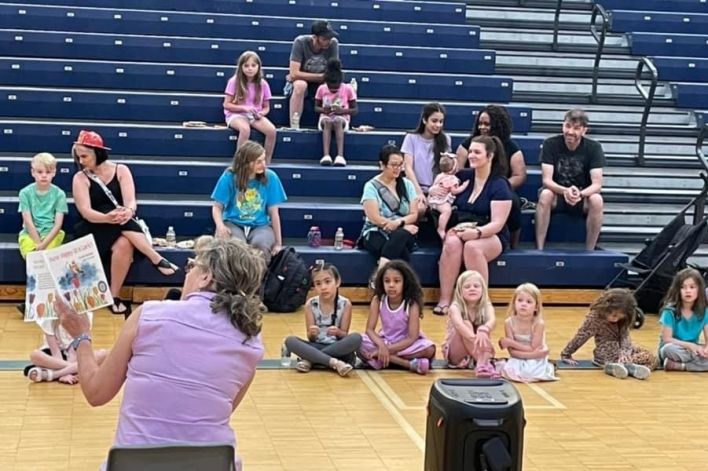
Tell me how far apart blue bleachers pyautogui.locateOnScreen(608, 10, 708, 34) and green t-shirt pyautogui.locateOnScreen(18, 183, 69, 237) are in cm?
769

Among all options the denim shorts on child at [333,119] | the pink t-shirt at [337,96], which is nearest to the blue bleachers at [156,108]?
the pink t-shirt at [337,96]

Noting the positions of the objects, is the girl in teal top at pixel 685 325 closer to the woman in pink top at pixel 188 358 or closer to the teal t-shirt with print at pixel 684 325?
the teal t-shirt with print at pixel 684 325

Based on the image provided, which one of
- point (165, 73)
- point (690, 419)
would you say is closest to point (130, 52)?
point (165, 73)

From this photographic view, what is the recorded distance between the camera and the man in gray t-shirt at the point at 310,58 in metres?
10.8

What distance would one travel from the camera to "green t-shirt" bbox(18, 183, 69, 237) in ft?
28.3

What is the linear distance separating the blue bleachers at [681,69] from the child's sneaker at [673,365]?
6.08 metres

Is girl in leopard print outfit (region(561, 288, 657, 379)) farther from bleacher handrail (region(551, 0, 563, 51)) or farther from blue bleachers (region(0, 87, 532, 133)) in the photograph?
bleacher handrail (region(551, 0, 563, 51))

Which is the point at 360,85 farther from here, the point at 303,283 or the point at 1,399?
the point at 1,399

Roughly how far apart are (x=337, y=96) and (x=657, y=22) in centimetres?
526

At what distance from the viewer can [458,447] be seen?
4.11 m

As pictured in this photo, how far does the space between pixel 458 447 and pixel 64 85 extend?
26.6 feet

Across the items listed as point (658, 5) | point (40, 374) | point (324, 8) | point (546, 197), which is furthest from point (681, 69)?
point (40, 374)

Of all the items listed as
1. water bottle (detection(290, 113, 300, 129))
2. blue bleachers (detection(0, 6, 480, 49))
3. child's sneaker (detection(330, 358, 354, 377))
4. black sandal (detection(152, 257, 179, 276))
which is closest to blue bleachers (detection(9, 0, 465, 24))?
blue bleachers (detection(0, 6, 480, 49))

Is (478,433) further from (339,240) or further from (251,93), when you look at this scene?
(251,93)
